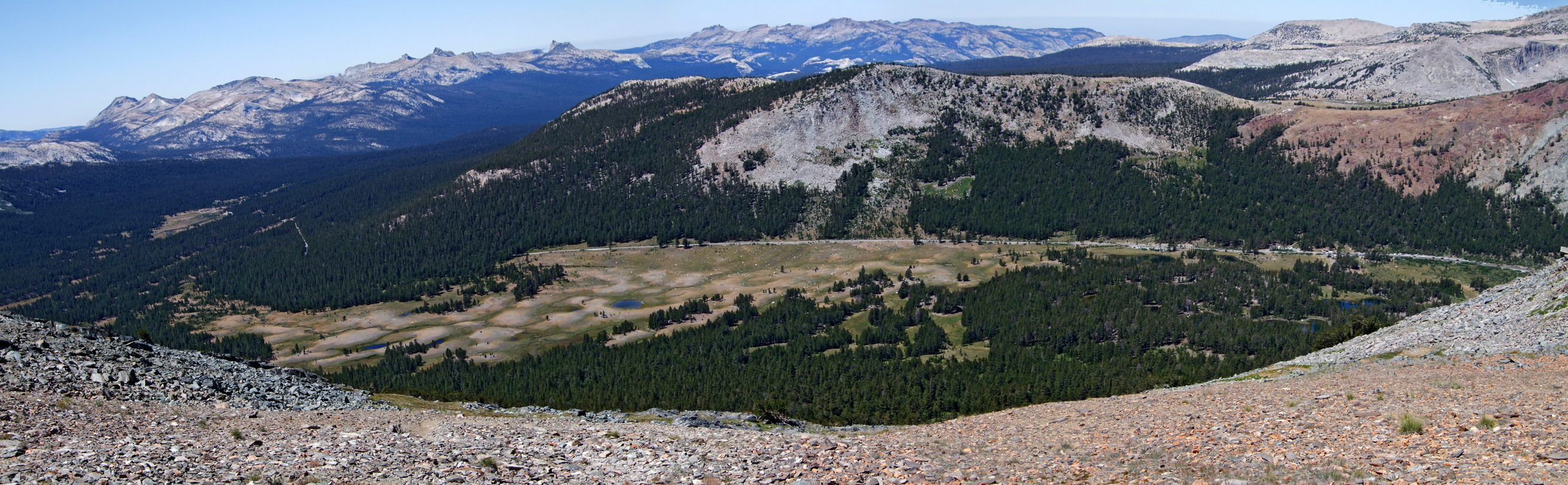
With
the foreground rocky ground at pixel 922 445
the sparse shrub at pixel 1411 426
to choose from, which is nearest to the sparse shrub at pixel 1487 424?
the foreground rocky ground at pixel 922 445

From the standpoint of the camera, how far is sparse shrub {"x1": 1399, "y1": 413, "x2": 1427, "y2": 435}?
85.2 feet

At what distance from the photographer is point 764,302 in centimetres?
15538

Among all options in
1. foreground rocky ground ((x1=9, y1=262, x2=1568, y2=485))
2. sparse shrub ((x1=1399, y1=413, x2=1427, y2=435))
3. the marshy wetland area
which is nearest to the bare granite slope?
foreground rocky ground ((x1=9, y1=262, x2=1568, y2=485))

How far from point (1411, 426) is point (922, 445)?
16.7 m

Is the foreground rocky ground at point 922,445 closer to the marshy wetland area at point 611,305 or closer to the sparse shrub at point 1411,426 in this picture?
the sparse shrub at point 1411,426

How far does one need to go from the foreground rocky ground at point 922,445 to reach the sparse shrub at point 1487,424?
8 centimetres

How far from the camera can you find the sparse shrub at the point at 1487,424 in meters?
25.2

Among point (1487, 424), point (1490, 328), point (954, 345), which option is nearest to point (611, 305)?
point (954, 345)

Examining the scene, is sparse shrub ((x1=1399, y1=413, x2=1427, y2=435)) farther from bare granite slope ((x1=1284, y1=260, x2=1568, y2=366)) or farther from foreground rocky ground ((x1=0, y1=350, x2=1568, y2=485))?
bare granite slope ((x1=1284, y1=260, x2=1568, y2=366))

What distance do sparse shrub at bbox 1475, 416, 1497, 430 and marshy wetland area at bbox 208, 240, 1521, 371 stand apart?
92.1 m

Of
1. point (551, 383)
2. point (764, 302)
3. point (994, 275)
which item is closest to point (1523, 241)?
point (994, 275)

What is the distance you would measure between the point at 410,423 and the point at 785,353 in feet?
275

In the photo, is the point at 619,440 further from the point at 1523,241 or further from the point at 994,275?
the point at 1523,241

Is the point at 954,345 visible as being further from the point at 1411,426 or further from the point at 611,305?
the point at 1411,426
